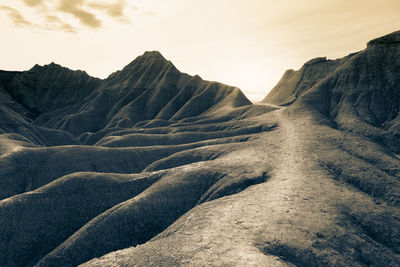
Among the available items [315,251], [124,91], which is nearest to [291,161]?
[315,251]

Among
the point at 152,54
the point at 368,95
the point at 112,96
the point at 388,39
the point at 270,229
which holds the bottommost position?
the point at 270,229

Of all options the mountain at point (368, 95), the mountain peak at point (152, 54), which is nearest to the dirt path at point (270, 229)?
the mountain at point (368, 95)

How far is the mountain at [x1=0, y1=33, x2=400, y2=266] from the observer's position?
17.6 metres

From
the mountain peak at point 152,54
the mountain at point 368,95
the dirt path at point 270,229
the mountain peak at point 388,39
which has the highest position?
the mountain peak at point 152,54

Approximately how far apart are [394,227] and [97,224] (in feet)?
93.5

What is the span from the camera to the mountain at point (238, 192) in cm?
1764

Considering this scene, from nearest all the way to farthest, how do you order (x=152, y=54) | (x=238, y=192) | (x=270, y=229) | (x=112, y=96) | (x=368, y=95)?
(x=270, y=229) → (x=238, y=192) → (x=368, y=95) → (x=112, y=96) → (x=152, y=54)

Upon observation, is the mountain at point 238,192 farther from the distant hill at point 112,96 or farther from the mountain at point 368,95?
the distant hill at point 112,96

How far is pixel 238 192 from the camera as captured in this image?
27.7m

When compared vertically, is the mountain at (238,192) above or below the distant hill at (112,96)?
below

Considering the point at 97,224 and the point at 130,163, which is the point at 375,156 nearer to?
the point at 97,224

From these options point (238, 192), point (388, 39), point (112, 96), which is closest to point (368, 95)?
point (388, 39)

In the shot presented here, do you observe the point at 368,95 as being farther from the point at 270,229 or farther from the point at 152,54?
the point at 152,54

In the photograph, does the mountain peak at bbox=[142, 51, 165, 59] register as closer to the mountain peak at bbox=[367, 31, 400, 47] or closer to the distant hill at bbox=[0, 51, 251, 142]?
the distant hill at bbox=[0, 51, 251, 142]
